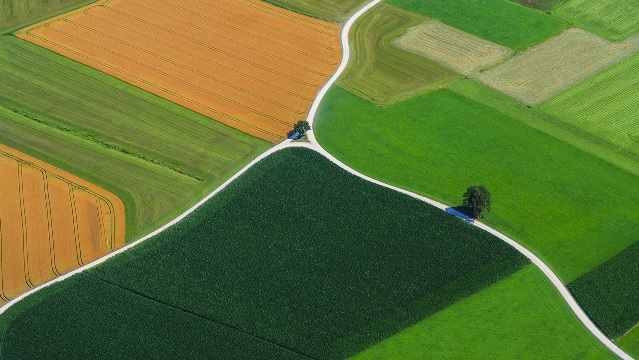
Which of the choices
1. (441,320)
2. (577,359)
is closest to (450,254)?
(441,320)

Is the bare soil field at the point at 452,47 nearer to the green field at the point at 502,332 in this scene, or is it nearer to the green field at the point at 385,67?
the green field at the point at 385,67

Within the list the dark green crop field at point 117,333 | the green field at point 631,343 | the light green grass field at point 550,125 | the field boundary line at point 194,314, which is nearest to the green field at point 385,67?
the light green grass field at point 550,125

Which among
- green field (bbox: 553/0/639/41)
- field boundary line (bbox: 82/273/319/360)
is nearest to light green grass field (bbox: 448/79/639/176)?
green field (bbox: 553/0/639/41)

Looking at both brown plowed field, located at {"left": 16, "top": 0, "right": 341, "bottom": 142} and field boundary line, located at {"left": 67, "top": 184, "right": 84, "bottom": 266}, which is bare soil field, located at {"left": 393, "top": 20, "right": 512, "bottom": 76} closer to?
brown plowed field, located at {"left": 16, "top": 0, "right": 341, "bottom": 142}

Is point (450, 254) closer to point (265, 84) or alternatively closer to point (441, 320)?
point (441, 320)

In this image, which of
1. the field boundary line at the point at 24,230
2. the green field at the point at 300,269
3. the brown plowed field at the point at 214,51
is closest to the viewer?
the green field at the point at 300,269

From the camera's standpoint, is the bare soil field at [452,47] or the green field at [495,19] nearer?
the bare soil field at [452,47]

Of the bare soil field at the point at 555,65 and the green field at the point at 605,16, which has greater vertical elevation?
the green field at the point at 605,16
